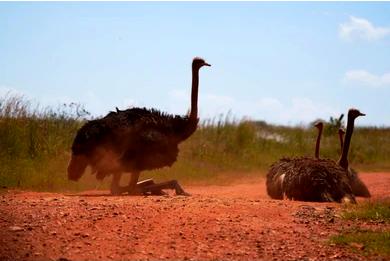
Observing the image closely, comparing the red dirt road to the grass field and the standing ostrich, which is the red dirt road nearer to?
the standing ostrich

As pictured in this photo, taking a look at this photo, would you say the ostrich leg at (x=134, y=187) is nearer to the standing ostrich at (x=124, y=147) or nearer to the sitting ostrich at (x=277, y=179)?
the standing ostrich at (x=124, y=147)

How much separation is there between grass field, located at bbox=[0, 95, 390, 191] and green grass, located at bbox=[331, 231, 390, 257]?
292 inches

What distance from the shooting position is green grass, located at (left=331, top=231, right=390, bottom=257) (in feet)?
19.4

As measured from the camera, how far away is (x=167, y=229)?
6305mm

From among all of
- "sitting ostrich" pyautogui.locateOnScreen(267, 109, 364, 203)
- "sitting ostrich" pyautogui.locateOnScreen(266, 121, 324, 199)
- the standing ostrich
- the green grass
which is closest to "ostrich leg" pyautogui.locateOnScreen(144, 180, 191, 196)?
the standing ostrich

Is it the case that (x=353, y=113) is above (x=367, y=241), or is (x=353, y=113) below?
above

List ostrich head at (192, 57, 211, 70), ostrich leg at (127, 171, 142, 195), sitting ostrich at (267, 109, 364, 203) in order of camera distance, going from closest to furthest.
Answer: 1. ostrich leg at (127, 171, 142, 195)
2. sitting ostrich at (267, 109, 364, 203)
3. ostrich head at (192, 57, 211, 70)

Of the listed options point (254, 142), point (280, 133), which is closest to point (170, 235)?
point (254, 142)

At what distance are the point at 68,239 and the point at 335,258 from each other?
2551 millimetres

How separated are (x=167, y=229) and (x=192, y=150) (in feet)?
39.0

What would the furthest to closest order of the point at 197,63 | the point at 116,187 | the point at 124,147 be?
the point at 197,63 → the point at 116,187 → the point at 124,147

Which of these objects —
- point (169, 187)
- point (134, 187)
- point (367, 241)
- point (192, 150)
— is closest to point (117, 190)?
Result: point (134, 187)

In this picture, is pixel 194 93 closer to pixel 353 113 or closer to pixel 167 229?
pixel 353 113

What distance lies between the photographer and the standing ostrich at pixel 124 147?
932cm
